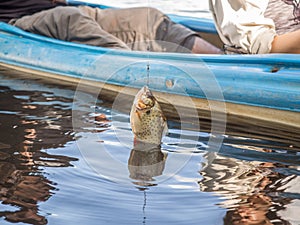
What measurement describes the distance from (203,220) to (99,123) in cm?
180

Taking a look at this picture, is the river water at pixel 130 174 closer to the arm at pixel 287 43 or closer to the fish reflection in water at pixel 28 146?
the fish reflection in water at pixel 28 146

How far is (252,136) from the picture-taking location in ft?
13.8

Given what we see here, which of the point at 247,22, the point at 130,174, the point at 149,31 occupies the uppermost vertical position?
the point at 247,22

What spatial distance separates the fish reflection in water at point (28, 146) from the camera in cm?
296

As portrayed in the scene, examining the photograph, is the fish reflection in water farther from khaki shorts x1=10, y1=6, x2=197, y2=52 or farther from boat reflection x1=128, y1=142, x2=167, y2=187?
khaki shorts x1=10, y1=6, x2=197, y2=52

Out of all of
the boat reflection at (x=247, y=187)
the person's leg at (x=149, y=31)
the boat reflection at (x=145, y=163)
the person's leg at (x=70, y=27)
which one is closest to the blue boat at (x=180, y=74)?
the person's leg at (x=70, y=27)

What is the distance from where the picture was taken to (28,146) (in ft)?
12.5

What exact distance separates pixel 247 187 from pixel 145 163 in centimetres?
66

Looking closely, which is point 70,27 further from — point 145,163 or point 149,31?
point 145,163

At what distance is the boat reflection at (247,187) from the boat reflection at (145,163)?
0.25m

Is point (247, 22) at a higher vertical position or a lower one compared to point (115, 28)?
higher

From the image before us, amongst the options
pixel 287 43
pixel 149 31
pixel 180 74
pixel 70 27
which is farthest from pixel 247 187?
pixel 70 27

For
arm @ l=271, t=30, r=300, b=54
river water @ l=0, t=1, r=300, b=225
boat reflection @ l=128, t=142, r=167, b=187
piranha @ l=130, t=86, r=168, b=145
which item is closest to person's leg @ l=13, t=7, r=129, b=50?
river water @ l=0, t=1, r=300, b=225

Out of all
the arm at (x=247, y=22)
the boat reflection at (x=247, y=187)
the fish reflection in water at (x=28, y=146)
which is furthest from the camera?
the arm at (x=247, y=22)
